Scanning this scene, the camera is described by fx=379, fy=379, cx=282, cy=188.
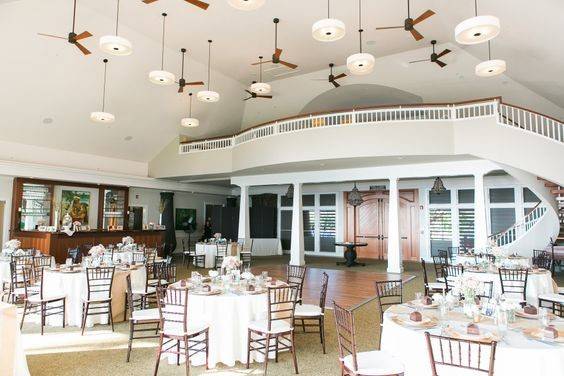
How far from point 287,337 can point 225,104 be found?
11282 mm

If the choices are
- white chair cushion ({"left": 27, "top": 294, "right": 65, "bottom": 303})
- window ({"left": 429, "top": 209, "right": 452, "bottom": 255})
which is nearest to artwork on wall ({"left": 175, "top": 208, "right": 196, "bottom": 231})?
window ({"left": 429, "top": 209, "right": 452, "bottom": 255})

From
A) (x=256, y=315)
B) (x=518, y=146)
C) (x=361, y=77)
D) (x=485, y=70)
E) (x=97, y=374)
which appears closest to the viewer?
(x=97, y=374)

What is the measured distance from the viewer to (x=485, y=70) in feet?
24.7

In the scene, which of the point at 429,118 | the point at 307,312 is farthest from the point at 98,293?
the point at 429,118

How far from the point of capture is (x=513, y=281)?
6.07 m

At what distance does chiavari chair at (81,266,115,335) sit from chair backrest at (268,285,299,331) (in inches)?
105

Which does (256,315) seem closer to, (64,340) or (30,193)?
(64,340)

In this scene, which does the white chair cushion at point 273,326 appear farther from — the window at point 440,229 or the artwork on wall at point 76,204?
the window at point 440,229

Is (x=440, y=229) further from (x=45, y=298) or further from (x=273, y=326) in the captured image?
(x=45, y=298)

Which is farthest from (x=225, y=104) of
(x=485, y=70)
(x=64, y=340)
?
(x=64, y=340)

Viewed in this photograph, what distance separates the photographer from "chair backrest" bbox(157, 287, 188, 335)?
400 cm

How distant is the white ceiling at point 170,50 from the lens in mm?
8156

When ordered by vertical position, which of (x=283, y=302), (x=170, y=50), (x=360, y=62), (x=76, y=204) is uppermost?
(x=170, y=50)

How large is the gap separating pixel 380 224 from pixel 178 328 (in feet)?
41.5
